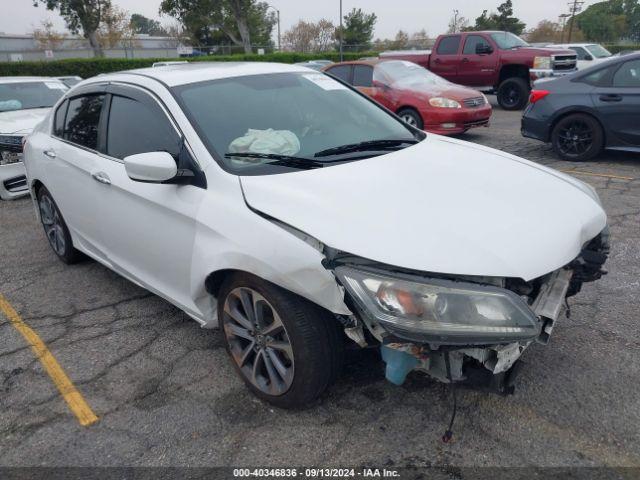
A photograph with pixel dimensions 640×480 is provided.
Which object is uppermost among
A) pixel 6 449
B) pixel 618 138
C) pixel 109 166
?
pixel 109 166

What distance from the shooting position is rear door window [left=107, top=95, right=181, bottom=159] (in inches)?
119

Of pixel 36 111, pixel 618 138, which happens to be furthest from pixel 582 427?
pixel 36 111

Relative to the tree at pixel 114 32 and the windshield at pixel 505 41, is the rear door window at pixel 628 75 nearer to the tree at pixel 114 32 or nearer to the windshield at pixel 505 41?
the windshield at pixel 505 41

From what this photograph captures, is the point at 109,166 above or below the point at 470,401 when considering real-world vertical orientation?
above

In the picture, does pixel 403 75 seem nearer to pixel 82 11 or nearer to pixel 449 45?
pixel 449 45

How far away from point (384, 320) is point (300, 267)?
43 centimetres

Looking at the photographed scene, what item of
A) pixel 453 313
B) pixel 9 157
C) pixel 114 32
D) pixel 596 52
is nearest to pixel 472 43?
pixel 596 52

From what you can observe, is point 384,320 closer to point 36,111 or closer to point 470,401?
point 470,401

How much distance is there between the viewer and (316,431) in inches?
99.7

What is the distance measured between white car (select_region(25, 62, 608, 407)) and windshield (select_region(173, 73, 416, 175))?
0.01 meters

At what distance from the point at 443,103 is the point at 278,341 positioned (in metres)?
7.54

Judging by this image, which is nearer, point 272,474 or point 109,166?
point 272,474

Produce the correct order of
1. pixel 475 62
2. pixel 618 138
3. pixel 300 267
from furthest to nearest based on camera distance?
pixel 475 62, pixel 618 138, pixel 300 267

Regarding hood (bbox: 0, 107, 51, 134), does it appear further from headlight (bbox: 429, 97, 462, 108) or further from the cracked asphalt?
headlight (bbox: 429, 97, 462, 108)
